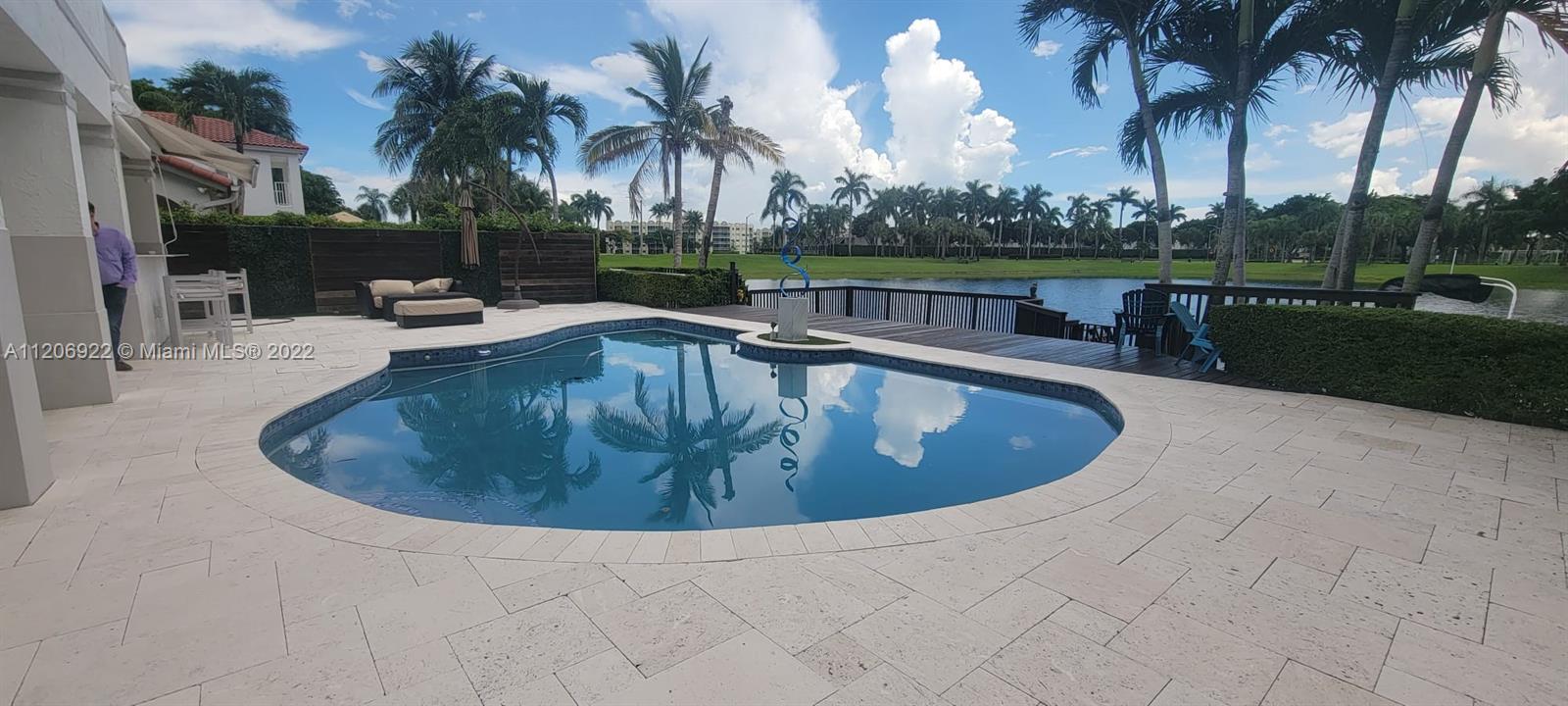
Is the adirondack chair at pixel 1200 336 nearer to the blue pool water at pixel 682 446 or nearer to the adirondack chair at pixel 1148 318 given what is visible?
the adirondack chair at pixel 1148 318

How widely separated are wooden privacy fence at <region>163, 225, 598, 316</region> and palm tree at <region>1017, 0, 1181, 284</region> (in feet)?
36.3

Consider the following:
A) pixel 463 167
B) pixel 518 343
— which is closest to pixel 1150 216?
pixel 463 167

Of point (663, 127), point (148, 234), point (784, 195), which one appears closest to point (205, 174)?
point (148, 234)

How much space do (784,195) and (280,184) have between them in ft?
146

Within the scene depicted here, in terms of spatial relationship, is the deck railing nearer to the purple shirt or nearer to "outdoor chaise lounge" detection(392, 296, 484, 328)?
"outdoor chaise lounge" detection(392, 296, 484, 328)

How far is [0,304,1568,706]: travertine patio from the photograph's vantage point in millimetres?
1812

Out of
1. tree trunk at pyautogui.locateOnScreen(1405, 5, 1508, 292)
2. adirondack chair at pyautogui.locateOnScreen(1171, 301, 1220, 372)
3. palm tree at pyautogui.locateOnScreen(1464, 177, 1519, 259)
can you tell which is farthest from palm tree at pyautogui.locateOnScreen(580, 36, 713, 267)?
palm tree at pyautogui.locateOnScreen(1464, 177, 1519, 259)

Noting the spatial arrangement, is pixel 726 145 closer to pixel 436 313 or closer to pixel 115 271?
pixel 436 313

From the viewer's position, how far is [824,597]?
2.31 metres

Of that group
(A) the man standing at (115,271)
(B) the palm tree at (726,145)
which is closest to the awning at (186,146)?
(A) the man standing at (115,271)

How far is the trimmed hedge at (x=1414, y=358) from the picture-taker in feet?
15.5

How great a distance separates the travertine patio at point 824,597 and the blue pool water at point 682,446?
82 cm

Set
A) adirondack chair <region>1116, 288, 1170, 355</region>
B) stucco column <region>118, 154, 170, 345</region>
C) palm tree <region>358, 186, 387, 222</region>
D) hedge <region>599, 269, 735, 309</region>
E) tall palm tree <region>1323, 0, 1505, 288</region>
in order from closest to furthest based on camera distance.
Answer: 1. stucco column <region>118, 154, 170, 345</region>
2. adirondack chair <region>1116, 288, 1170, 355</region>
3. tall palm tree <region>1323, 0, 1505, 288</region>
4. hedge <region>599, 269, 735, 309</region>
5. palm tree <region>358, 186, 387, 222</region>

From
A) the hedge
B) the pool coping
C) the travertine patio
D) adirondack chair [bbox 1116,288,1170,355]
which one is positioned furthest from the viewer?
the hedge
